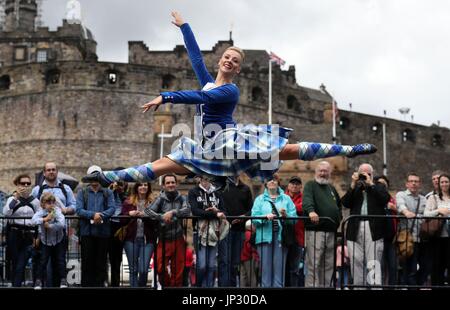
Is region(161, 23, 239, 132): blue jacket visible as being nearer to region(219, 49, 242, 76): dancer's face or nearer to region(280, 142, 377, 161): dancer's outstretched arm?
region(219, 49, 242, 76): dancer's face

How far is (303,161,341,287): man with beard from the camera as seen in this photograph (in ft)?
34.6

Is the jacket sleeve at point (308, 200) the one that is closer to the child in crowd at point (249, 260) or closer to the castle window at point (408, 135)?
the child in crowd at point (249, 260)

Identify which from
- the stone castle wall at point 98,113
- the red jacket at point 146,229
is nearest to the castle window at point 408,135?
the stone castle wall at point 98,113

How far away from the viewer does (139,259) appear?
1035 centimetres

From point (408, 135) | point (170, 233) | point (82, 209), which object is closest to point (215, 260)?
point (170, 233)

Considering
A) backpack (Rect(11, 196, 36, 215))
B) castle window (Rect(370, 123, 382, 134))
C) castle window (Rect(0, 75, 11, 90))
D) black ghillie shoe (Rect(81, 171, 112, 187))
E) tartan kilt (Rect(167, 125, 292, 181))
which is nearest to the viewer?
black ghillie shoe (Rect(81, 171, 112, 187))

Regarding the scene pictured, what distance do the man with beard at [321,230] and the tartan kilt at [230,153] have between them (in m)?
3.04

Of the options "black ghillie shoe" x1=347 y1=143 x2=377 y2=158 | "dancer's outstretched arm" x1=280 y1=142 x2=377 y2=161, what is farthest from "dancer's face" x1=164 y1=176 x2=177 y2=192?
"black ghillie shoe" x1=347 y1=143 x2=377 y2=158

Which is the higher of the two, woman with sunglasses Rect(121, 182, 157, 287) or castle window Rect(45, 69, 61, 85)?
castle window Rect(45, 69, 61, 85)

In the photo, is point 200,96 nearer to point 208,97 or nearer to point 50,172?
point 208,97

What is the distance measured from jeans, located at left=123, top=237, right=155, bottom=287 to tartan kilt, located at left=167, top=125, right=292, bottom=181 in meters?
2.99

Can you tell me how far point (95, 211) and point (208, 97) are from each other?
375cm

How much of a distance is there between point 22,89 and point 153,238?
43.3 meters

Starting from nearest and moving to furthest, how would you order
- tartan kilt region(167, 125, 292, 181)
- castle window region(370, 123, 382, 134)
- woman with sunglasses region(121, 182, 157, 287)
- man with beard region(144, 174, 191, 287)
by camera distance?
tartan kilt region(167, 125, 292, 181) < man with beard region(144, 174, 191, 287) < woman with sunglasses region(121, 182, 157, 287) < castle window region(370, 123, 382, 134)
